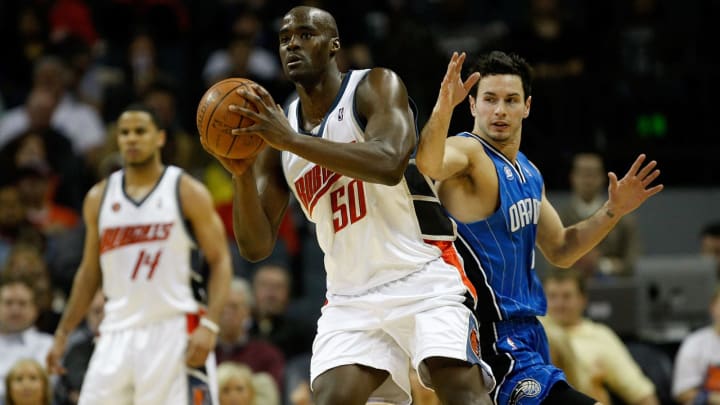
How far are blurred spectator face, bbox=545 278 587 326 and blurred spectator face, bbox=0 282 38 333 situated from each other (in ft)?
12.7

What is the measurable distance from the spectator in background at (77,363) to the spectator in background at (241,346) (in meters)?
1.01

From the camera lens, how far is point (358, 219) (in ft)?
16.7

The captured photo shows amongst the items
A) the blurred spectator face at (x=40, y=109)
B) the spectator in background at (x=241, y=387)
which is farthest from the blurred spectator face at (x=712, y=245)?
the blurred spectator face at (x=40, y=109)

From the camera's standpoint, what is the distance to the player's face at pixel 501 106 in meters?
5.52

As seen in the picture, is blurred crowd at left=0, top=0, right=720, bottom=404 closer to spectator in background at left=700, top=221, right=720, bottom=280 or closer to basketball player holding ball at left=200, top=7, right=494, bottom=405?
spectator in background at left=700, top=221, right=720, bottom=280

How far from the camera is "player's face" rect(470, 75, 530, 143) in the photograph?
5.52 m

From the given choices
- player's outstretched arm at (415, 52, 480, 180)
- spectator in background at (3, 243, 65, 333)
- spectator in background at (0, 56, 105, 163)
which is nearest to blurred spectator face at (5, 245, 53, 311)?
spectator in background at (3, 243, 65, 333)

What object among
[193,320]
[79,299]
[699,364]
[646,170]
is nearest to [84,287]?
[79,299]

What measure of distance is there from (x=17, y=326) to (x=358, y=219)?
4.81 meters

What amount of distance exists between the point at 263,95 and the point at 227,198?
6529 mm

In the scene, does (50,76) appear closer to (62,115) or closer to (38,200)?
(62,115)

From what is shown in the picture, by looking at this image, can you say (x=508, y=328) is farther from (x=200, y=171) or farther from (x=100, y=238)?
(x=200, y=171)

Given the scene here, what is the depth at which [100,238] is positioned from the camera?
24.6 feet

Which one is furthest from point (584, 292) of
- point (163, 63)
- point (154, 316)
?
point (163, 63)
